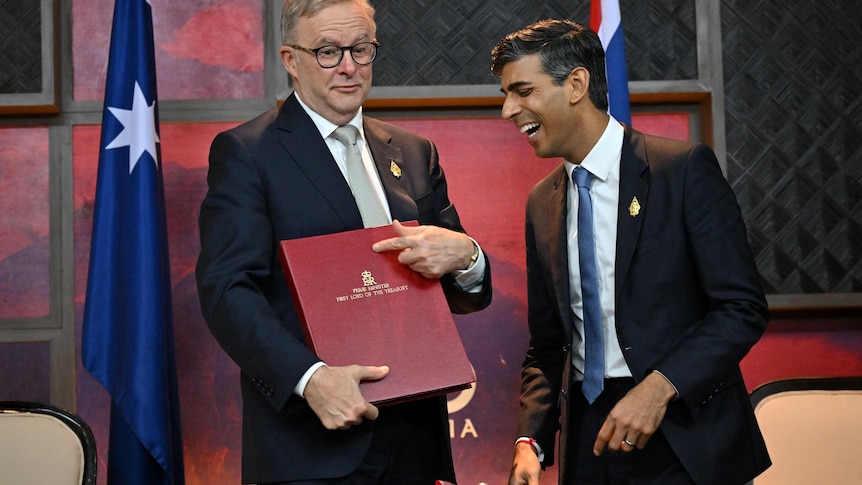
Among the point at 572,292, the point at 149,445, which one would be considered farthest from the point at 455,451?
the point at 572,292

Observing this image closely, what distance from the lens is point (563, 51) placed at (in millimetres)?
2223

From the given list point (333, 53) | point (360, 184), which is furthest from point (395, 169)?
point (333, 53)

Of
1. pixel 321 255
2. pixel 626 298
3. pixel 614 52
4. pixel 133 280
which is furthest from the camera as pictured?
pixel 614 52

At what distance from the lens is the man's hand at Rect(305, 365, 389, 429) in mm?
1658

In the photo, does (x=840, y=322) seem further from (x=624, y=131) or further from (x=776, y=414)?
(x=624, y=131)

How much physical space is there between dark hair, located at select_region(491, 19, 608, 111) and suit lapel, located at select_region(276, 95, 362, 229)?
1.90 ft

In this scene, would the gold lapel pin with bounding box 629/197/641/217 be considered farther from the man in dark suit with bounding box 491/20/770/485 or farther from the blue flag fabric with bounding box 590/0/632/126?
the blue flag fabric with bounding box 590/0/632/126

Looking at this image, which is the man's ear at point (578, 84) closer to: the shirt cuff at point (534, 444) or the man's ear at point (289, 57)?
the man's ear at point (289, 57)

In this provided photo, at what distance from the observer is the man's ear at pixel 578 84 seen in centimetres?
220

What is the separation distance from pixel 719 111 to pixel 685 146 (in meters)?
1.38

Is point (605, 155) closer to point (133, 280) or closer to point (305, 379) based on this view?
point (305, 379)

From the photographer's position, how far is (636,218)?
2.04 meters

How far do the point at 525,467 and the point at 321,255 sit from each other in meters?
0.71

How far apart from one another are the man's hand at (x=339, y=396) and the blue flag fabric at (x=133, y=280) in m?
1.28
